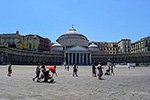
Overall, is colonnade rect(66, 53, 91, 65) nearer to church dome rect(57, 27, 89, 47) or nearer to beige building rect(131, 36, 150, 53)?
church dome rect(57, 27, 89, 47)

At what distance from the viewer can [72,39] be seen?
6634 inches

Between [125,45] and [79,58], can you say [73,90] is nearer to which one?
[79,58]

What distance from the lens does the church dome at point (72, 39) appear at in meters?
168

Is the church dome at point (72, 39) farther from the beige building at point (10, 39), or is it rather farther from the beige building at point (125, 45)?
the beige building at point (10, 39)

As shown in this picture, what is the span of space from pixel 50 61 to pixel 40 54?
33.8 feet

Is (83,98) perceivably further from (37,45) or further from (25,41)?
(37,45)

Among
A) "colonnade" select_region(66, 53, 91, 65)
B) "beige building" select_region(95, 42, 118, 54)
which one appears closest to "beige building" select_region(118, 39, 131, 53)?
"beige building" select_region(95, 42, 118, 54)

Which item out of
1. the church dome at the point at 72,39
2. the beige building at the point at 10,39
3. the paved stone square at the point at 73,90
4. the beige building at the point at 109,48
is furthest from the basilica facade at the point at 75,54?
the paved stone square at the point at 73,90

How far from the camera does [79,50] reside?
15625 centimetres

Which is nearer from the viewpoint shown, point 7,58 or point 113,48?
point 7,58

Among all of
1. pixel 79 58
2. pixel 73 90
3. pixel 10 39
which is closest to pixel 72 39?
pixel 79 58

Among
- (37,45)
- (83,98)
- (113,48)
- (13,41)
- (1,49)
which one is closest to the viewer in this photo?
(83,98)

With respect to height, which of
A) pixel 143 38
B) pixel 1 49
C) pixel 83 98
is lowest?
pixel 83 98

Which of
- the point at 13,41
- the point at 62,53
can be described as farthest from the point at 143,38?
the point at 13,41
